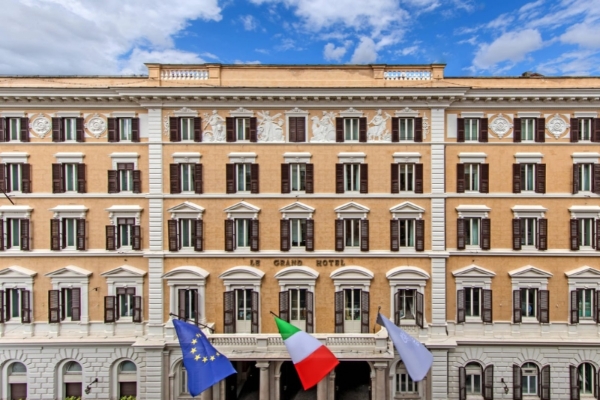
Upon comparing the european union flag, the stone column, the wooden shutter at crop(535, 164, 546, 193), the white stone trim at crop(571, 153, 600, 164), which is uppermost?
the white stone trim at crop(571, 153, 600, 164)

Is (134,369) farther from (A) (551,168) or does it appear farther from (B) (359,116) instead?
(A) (551,168)

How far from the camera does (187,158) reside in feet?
70.3

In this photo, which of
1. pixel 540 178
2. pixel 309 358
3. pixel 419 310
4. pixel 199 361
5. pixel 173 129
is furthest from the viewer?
pixel 173 129

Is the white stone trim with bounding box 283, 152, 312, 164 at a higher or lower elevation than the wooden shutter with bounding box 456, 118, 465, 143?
lower

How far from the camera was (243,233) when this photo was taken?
70.9 feet

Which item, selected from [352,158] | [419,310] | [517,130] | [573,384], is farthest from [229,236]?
[573,384]

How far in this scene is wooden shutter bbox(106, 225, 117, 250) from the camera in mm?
21344

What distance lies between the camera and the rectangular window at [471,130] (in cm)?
2155

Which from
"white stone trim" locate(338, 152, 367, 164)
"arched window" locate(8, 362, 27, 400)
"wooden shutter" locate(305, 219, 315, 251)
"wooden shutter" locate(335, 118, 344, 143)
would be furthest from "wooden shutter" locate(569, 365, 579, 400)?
"arched window" locate(8, 362, 27, 400)

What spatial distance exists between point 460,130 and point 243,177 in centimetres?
1445

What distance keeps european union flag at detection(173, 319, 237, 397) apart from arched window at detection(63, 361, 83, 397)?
393 inches

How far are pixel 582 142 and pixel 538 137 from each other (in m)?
2.79

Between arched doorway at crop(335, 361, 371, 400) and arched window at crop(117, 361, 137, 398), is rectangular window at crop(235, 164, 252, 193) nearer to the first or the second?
arched window at crop(117, 361, 137, 398)

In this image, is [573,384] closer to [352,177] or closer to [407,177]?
[407,177]
